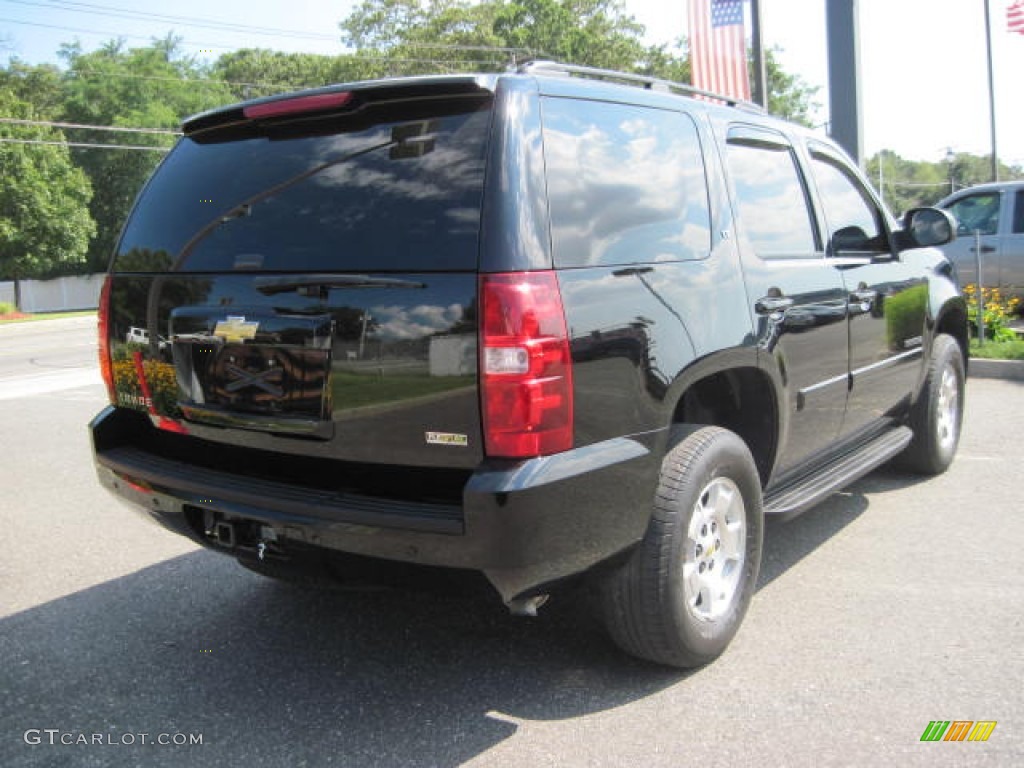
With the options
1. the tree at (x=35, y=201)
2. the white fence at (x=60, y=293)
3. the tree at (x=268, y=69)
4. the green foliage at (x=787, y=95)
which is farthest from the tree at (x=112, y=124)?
the green foliage at (x=787, y=95)

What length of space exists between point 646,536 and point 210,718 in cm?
150

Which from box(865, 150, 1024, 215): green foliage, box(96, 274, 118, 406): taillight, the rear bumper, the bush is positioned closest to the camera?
the rear bumper

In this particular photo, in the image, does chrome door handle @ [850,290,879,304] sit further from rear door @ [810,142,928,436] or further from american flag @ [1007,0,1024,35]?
american flag @ [1007,0,1024,35]

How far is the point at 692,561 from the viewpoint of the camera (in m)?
2.99

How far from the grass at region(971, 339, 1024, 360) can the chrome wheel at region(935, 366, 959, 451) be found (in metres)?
3.99

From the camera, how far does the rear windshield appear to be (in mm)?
2523

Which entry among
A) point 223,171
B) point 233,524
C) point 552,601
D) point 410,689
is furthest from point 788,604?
point 223,171

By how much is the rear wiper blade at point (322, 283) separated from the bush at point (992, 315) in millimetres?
8996

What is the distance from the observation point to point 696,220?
3.17 metres

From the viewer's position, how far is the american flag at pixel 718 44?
12.1 metres

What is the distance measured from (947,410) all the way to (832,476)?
1973mm

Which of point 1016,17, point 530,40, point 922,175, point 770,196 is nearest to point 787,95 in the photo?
point 530,40

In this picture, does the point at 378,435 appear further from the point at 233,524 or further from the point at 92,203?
the point at 92,203

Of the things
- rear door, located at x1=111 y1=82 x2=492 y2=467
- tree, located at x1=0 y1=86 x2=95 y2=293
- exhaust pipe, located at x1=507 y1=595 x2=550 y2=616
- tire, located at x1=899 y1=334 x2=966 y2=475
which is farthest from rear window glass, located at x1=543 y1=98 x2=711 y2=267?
tree, located at x1=0 y1=86 x2=95 y2=293
